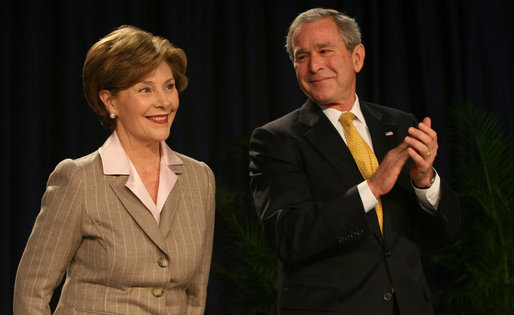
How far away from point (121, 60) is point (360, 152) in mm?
866

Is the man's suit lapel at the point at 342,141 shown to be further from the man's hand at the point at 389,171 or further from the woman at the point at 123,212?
the woman at the point at 123,212

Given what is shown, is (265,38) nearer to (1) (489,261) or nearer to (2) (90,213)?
(1) (489,261)

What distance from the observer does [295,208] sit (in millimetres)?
2195

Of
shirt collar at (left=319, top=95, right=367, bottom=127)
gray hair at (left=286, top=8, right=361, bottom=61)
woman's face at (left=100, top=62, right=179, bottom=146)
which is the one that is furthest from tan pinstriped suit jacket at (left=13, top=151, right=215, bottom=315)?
gray hair at (left=286, top=8, right=361, bottom=61)

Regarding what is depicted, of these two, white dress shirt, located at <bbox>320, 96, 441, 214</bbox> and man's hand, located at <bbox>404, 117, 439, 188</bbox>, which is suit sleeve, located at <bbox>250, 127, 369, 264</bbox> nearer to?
white dress shirt, located at <bbox>320, 96, 441, 214</bbox>

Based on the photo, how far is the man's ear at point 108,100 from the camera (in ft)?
7.24

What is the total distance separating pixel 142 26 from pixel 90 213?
8.74ft

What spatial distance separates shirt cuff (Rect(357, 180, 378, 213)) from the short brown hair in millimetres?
777

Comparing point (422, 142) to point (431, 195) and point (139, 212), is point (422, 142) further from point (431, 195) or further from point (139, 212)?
point (139, 212)

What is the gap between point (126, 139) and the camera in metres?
2.25

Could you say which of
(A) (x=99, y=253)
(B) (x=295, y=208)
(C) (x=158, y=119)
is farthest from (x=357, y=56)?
(A) (x=99, y=253)

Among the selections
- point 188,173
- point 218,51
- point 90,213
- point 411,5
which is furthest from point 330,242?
point 411,5

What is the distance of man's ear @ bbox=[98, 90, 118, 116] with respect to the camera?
221cm

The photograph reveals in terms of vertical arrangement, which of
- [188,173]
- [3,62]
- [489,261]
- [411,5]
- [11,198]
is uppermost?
[411,5]
